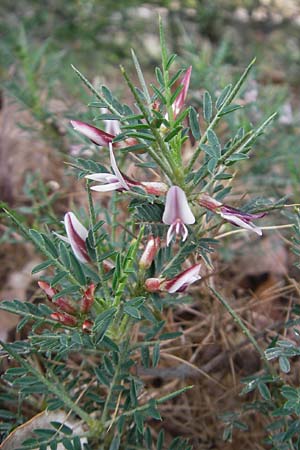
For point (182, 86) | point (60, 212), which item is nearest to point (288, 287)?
point (182, 86)

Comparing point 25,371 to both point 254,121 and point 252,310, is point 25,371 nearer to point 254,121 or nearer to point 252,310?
point 252,310

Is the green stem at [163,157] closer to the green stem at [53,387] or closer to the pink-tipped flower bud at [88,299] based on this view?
the pink-tipped flower bud at [88,299]

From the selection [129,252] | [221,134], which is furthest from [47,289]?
[221,134]

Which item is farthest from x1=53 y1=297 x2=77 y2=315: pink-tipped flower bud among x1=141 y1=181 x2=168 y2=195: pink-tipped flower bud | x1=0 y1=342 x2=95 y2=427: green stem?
x1=141 y1=181 x2=168 y2=195: pink-tipped flower bud

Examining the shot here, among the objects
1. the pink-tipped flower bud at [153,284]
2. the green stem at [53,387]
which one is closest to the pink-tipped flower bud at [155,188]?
the pink-tipped flower bud at [153,284]

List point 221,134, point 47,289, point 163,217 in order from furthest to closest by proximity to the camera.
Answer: point 221,134 → point 47,289 → point 163,217

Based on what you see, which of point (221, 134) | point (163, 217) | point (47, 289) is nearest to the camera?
point (163, 217)

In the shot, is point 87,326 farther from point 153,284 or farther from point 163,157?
point 163,157

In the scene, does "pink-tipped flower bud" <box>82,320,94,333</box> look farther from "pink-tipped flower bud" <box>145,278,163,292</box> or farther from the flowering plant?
"pink-tipped flower bud" <box>145,278,163,292</box>
